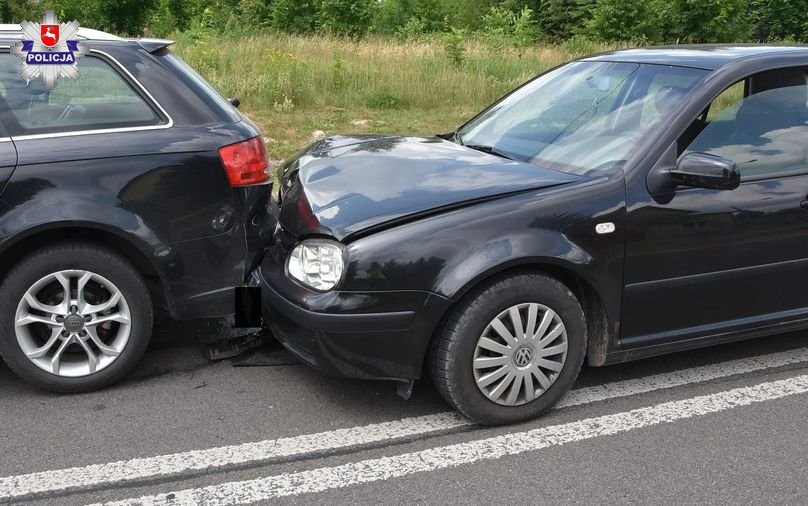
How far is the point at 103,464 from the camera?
3.11 m

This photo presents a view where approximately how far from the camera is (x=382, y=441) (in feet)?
11.0

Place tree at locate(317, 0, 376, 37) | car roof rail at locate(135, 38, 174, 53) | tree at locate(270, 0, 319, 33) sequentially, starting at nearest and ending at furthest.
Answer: car roof rail at locate(135, 38, 174, 53) < tree at locate(317, 0, 376, 37) < tree at locate(270, 0, 319, 33)

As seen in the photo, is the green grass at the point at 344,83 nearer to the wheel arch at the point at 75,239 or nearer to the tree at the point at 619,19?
the wheel arch at the point at 75,239

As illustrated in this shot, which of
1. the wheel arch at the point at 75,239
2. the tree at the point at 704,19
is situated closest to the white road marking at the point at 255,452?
the wheel arch at the point at 75,239

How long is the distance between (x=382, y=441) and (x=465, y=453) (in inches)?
14.4

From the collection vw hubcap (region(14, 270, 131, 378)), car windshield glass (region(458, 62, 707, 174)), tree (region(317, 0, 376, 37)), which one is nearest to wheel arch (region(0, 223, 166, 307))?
vw hubcap (region(14, 270, 131, 378))

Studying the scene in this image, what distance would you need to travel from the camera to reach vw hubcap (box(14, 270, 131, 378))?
359 cm

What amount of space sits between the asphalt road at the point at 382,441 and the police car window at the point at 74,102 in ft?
4.18

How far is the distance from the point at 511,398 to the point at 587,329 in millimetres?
530

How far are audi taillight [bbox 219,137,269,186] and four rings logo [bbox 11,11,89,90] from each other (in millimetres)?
817

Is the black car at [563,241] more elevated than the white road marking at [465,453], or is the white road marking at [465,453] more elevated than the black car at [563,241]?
the black car at [563,241]

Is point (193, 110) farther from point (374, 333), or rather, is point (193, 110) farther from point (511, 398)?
point (511, 398)

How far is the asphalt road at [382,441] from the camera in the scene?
298 centimetres

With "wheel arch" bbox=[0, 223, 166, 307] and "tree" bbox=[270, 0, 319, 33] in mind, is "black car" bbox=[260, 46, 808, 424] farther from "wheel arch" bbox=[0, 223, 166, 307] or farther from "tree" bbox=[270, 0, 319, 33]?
"tree" bbox=[270, 0, 319, 33]
